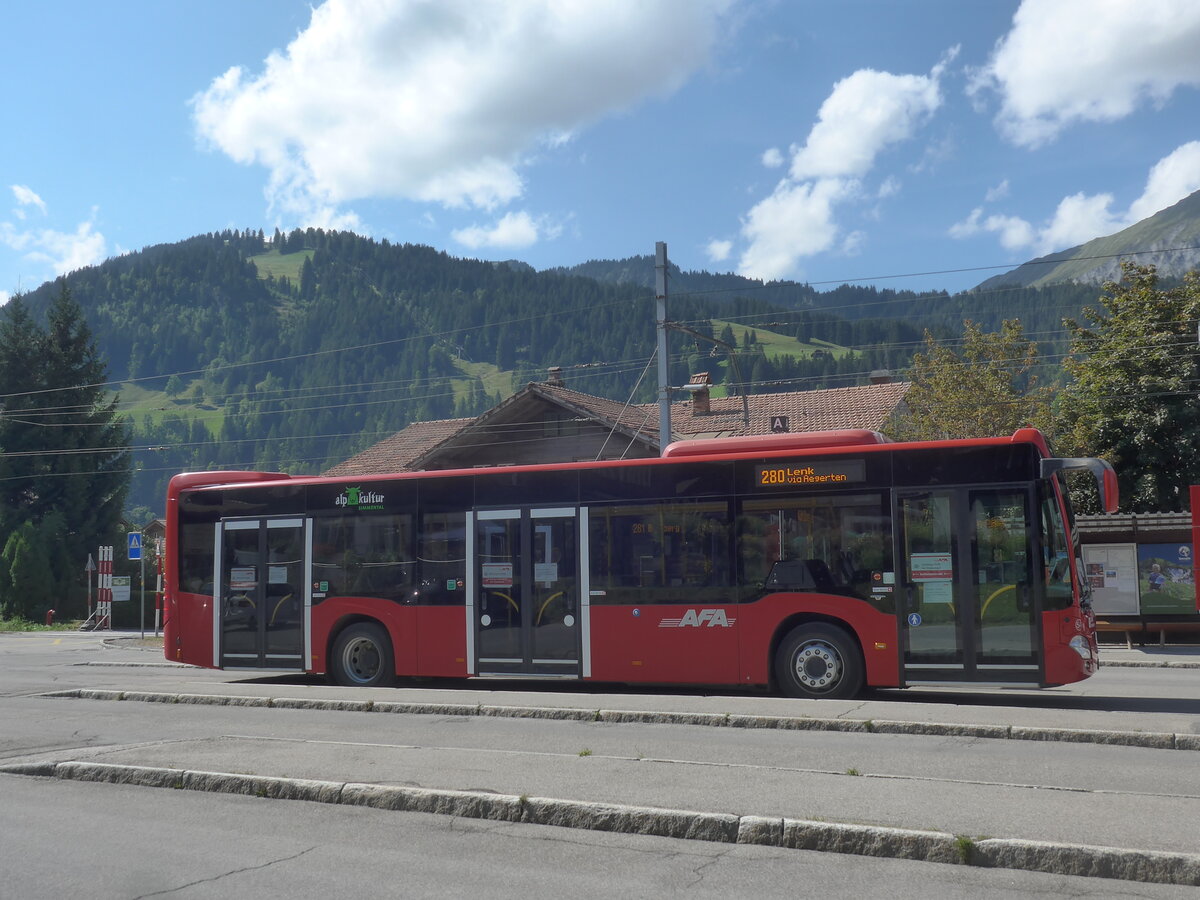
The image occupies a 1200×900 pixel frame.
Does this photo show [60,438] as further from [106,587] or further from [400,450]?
[400,450]

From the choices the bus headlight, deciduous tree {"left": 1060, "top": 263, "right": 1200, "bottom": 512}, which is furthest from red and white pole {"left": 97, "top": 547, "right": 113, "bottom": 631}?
the bus headlight

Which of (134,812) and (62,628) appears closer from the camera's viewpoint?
(134,812)

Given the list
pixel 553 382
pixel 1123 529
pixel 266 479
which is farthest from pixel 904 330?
pixel 266 479

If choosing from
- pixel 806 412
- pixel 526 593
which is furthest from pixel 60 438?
pixel 526 593

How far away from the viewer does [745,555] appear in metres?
14.2

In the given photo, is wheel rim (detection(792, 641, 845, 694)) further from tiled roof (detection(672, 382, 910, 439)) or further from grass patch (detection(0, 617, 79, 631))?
grass patch (detection(0, 617, 79, 631))

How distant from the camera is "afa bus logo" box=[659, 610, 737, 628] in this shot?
14211 millimetres

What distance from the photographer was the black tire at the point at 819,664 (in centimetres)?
1346

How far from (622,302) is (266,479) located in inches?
7050

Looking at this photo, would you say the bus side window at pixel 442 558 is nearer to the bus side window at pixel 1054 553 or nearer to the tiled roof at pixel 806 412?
the bus side window at pixel 1054 553

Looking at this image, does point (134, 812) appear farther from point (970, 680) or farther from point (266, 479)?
point (266, 479)

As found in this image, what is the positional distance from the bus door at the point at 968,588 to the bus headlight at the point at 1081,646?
1.18ft

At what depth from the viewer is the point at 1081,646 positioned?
1277cm

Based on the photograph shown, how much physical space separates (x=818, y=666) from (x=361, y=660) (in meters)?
6.83
